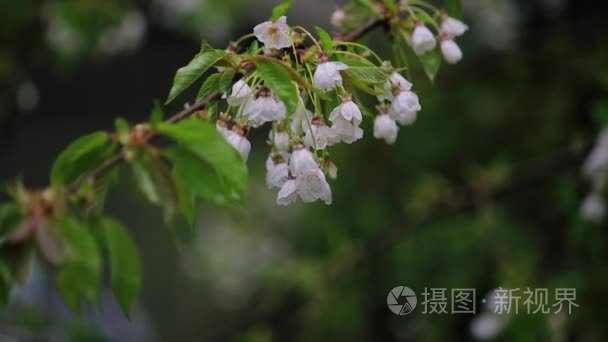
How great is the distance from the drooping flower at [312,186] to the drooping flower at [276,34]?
0.19 meters

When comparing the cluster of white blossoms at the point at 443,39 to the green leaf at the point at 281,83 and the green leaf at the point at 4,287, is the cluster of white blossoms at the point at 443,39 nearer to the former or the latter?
Answer: the green leaf at the point at 281,83

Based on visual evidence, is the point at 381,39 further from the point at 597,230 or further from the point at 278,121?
the point at 278,121

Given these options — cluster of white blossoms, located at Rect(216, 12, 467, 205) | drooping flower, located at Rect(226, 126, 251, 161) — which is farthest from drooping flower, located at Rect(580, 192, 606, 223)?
drooping flower, located at Rect(226, 126, 251, 161)

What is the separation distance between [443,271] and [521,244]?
1.13 ft

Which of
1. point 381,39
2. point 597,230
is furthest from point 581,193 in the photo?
point 381,39

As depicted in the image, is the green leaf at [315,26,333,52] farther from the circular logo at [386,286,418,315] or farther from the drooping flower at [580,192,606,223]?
the drooping flower at [580,192,606,223]

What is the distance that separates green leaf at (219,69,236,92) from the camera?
1.16 metres

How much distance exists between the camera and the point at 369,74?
1.14m

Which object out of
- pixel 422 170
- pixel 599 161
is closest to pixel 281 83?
pixel 599 161

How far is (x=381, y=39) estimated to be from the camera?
3.70 meters

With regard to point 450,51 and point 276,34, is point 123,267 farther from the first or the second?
point 450,51

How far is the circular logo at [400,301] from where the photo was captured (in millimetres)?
2031

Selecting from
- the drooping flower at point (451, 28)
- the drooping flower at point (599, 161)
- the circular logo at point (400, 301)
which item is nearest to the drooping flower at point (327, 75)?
the drooping flower at point (451, 28)

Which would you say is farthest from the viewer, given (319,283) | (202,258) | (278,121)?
(202,258)
